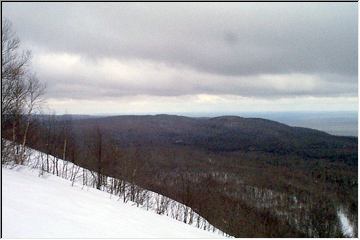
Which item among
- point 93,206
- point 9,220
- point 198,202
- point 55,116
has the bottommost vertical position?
point 198,202

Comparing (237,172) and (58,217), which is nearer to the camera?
(58,217)

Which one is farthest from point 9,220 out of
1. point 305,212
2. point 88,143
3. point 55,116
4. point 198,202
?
point 305,212

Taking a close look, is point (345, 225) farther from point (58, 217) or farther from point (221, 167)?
point (58, 217)

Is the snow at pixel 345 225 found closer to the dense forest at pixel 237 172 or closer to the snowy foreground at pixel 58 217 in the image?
the dense forest at pixel 237 172

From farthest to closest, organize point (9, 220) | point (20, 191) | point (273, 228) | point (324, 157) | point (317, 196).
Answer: point (324, 157), point (317, 196), point (273, 228), point (20, 191), point (9, 220)

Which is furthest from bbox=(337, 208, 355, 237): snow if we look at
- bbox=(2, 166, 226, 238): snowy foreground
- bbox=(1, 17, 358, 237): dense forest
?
bbox=(2, 166, 226, 238): snowy foreground

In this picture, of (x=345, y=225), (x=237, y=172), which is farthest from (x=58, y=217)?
(x=237, y=172)

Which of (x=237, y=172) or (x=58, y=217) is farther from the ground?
(x=58, y=217)

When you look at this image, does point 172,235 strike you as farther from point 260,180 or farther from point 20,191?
point 260,180

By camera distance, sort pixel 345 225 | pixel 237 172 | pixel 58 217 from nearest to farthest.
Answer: pixel 58 217 < pixel 345 225 < pixel 237 172

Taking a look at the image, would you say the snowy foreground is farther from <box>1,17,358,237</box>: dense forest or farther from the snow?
the snow
